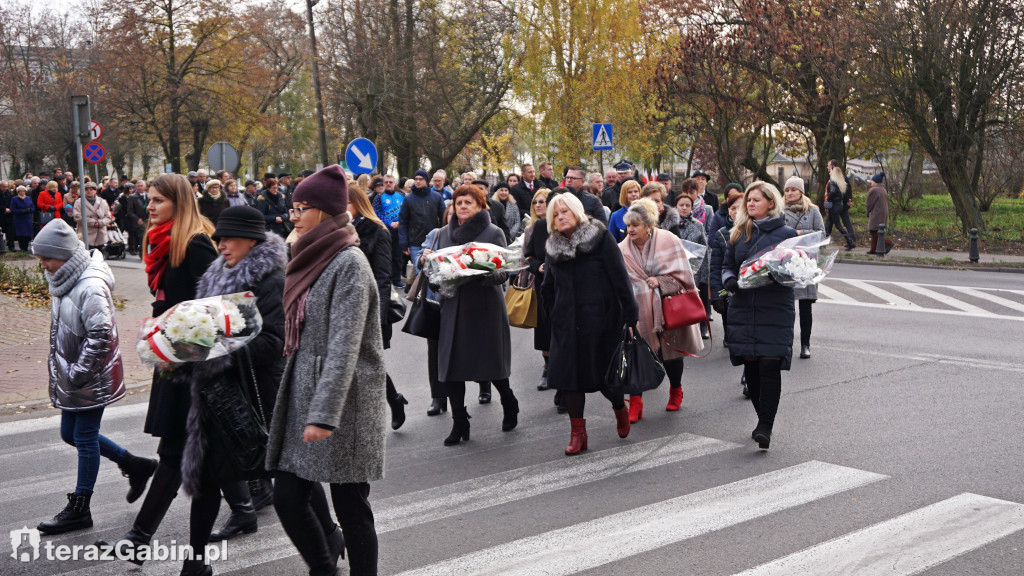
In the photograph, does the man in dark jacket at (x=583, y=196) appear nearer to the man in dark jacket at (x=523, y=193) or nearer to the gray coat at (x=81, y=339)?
the man in dark jacket at (x=523, y=193)

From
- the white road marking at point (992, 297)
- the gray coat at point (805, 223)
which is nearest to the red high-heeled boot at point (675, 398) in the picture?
the gray coat at point (805, 223)

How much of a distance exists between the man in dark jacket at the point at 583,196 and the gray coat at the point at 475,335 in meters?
3.21

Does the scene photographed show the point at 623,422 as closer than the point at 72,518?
No

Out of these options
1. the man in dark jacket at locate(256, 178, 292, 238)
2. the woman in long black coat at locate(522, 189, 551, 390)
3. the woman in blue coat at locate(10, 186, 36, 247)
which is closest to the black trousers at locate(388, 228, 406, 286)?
the man in dark jacket at locate(256, 178, 292, 238)

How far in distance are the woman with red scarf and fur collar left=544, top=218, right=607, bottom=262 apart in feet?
8.17

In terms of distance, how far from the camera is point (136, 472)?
567 cm

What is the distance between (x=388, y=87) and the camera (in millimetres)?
33156

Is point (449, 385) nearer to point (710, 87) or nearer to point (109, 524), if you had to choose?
point (109, 524)

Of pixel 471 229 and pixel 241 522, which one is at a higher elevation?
pixel 471 229

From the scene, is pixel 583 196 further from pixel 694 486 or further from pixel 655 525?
pixel 655 525

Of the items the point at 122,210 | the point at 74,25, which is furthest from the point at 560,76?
the point at 74,25

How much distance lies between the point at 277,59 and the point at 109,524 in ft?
157

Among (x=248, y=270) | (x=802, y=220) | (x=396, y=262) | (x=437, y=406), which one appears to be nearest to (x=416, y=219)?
(x=396, y=262)

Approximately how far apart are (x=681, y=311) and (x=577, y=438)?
158 centimetres
